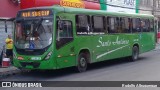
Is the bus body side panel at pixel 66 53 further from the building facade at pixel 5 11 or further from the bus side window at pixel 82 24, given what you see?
the building facade at pixel 5 11

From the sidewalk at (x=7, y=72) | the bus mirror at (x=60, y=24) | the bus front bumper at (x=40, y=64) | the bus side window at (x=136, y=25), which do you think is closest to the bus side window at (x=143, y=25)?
the bus side window at (x=136, y=25)

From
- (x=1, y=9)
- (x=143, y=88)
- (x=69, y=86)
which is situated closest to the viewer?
(x=143, y=88)

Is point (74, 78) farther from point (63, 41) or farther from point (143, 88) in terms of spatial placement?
point (143, 88)

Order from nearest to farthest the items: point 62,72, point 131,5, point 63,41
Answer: point 63,41
point 62,72
point 131,5

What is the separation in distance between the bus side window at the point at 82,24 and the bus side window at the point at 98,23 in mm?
570

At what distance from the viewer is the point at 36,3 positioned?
821 inches

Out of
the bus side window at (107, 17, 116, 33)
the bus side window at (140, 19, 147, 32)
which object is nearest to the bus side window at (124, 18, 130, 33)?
the bus side window at (107, 17, 116, 33)

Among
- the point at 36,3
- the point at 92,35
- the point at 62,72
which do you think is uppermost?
the point at 36,3

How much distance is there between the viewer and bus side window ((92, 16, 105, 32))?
640 inches

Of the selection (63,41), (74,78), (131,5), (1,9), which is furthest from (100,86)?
(131,5)

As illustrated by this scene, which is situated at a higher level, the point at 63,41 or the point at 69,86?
the point at 63,41

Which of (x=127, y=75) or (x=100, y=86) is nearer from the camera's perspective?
(x=100, y=86)

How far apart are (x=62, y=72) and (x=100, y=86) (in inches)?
176

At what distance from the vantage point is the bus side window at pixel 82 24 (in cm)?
1501
